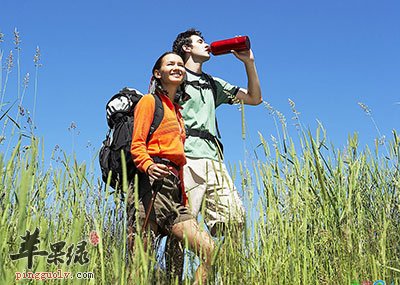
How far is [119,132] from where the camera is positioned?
2559 millimetres

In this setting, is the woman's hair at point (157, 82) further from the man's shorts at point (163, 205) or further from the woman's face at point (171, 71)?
the man's shorts at point (163, 205)

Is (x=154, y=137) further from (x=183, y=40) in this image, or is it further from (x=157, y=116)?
(x=183, y=40)

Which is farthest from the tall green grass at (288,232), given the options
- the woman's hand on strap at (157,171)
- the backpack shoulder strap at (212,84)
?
the backpack shoulder strap at (212,84)

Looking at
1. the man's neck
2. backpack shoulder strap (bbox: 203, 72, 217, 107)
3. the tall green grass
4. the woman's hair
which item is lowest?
the tall green grass

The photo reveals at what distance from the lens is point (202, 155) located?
300 centimetres

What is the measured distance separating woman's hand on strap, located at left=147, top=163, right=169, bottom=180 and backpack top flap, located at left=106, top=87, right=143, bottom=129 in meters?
0.47

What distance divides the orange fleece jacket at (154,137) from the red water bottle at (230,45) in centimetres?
98

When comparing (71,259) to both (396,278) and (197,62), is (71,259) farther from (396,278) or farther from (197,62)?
(197,62)

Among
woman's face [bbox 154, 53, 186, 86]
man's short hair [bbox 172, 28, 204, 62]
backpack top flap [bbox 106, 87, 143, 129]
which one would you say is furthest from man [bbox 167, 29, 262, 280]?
backpack top flap [bbox 106, 87, 143, 129]

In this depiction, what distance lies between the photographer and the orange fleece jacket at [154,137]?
238 cm

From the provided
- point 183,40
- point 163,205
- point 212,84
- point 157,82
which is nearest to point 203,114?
point 212,84

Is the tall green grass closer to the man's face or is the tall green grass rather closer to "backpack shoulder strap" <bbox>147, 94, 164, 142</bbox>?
"backpack shoulder strap" <bbox>147, 94, 164, 142</bbox>

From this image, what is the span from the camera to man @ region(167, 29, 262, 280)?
2.95m

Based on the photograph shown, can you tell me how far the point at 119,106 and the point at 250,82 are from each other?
1150 millimetres
